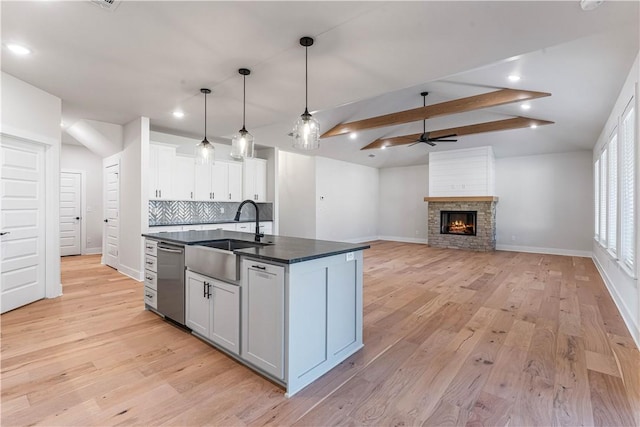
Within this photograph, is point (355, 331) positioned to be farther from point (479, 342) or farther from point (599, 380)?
point (599, 380)

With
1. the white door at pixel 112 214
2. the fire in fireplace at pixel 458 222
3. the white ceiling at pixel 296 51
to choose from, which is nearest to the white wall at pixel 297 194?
the white ceiling at pixel 296 51

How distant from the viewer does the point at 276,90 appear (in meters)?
3.84

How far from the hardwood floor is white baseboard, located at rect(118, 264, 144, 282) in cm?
86

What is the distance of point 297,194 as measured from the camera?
356 inches

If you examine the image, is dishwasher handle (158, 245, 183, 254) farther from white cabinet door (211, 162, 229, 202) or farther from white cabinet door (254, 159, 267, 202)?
white cabinet door (254, 159, 267, 202)

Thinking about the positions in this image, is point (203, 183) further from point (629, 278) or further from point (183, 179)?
point (629, 278)

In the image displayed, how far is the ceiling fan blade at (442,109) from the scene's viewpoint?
482 centimetres

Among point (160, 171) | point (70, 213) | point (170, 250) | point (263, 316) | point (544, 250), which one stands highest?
point (160, 171)

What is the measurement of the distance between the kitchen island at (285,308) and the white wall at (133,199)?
2837mm

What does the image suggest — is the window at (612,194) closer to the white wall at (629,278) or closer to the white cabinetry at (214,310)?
the white wall at (629,278)

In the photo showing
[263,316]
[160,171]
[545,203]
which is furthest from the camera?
[545,203]

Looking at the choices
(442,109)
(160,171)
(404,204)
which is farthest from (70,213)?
(404,204)

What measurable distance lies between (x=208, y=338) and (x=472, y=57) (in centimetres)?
364

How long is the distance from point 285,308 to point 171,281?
1745 millimetres
